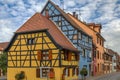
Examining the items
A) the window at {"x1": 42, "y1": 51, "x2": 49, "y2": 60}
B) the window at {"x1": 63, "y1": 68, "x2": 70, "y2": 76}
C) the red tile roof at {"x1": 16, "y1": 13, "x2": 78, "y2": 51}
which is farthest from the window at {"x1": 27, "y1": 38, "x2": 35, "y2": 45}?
the window at {"x1": 63, "y1": 68, "x2": 70, "y2": 76}

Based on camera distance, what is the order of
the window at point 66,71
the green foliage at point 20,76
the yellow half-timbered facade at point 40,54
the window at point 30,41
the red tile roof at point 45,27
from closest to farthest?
the yellow half-timbered facade at point 40,54, the window at point 66,71, the green foliage at point 20,76, the window at point 30,41, the red tile roof at point 45,27

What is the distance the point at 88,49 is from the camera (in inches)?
1971

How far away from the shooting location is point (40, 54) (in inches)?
1511

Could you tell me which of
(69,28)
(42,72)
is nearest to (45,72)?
(42,72)

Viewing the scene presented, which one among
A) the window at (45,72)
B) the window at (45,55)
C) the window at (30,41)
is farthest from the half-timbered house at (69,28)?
the window at (45,72)

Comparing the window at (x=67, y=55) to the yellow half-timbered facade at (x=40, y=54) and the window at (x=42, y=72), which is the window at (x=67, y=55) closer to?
the yellow half-timbered facade at (x=40, y=54)

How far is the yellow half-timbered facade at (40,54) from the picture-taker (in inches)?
1484

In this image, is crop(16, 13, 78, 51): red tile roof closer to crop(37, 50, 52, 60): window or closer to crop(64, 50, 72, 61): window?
crop(64, 50, 72, 61): window

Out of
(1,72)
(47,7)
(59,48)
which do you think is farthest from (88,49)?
(1,72)

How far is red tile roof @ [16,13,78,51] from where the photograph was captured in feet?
132

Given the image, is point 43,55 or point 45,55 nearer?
point 45,55

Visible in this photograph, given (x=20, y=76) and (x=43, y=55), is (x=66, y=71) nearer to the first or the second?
(x=43, y=55)

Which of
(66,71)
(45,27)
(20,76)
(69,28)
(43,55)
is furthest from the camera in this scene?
(69,28)

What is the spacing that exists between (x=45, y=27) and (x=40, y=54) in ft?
13.8
